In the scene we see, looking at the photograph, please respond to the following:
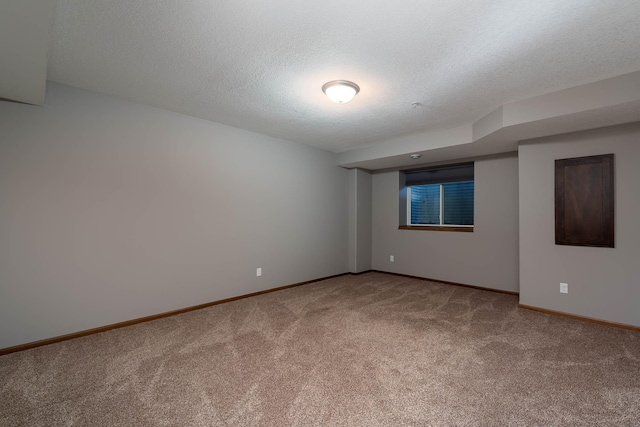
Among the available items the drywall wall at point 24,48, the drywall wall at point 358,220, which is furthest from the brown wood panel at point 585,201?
the drywall wall at point 24,48

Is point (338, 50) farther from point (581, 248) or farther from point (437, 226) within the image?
point (437, 226)

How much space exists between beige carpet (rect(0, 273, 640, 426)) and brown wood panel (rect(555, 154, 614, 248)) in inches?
38.3

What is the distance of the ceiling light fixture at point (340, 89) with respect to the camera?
252cm

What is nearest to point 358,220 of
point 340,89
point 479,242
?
point 479,242

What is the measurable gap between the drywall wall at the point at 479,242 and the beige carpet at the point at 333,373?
3.88 feet

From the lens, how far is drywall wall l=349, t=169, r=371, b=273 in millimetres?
5621

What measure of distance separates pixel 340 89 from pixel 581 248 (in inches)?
129

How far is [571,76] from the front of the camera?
240 cm

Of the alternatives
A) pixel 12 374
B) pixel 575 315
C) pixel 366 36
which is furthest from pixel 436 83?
pixel 12 374

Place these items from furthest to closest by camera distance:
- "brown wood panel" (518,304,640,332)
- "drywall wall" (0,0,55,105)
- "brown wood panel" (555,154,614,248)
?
"brown wood panel" (555,154,614,248) < "brown wood panel" (518,304,640,332) < "drywall wall" (0,0,55,105)

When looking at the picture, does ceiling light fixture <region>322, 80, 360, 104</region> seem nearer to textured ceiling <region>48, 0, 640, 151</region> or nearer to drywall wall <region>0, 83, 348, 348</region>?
textured ceiling <region>48, 0, 640, 151</region>

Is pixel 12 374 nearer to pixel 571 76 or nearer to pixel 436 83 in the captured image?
pixel 436 83

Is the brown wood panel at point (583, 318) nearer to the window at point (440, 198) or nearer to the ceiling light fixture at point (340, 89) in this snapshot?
the window at point (440, 198)

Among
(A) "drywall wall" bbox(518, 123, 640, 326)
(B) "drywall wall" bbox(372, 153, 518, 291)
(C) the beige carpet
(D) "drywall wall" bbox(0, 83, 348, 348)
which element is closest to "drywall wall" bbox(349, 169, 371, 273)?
(B) "drywall wall" bbox(372, 153, 518, 291)
